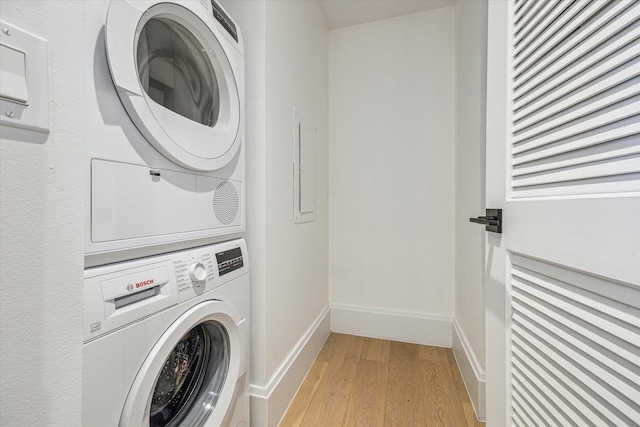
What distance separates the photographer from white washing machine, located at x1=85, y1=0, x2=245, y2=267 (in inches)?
23.0

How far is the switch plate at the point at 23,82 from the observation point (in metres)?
0.29

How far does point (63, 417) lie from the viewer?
0.36m

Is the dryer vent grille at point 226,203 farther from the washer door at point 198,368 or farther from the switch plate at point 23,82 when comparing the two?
the switch plate at point 23,82

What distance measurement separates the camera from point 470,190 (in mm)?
1492

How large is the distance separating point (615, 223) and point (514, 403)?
22.8 inches

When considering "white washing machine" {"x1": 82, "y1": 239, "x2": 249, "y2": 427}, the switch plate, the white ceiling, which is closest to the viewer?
the switch plate

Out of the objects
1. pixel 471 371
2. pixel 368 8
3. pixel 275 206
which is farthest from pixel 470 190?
pixel 368 8

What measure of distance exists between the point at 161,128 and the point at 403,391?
1693mm

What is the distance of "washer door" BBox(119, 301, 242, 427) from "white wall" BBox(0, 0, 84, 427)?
356mm

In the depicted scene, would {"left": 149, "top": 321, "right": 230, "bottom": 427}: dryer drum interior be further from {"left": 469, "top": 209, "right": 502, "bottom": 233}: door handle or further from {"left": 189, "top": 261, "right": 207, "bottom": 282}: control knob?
{"left": 469, "top": 209, "right": 502, "bottom": 233}: door handle

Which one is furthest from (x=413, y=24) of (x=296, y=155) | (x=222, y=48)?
(x=222, y=48)

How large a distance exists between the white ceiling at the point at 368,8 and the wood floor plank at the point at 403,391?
2513 millimetres

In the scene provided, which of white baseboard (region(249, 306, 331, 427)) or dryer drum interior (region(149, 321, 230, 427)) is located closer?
dryer drum interior (region(149, 321, 230, 427))

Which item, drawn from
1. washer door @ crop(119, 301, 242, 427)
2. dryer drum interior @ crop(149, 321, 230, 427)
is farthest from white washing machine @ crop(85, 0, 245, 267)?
dryer drum interior @ crop(149, 321, 230, 427)
